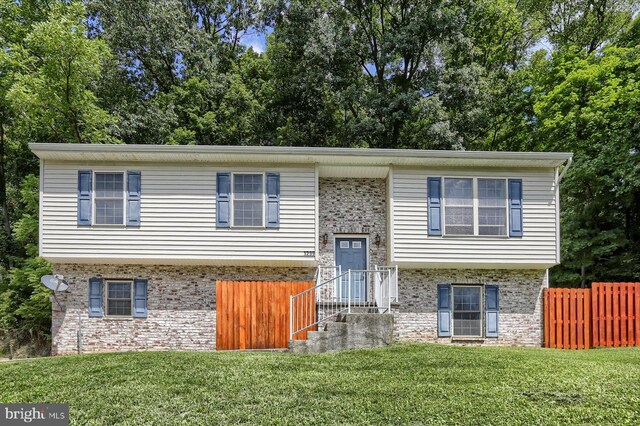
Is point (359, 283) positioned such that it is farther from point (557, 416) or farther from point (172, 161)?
point (557, 416)

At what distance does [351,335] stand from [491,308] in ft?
15.1

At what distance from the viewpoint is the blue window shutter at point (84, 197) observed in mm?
11086

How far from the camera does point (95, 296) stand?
1138cm

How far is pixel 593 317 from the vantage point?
1103cm

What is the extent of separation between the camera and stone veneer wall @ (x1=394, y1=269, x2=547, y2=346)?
1155cm

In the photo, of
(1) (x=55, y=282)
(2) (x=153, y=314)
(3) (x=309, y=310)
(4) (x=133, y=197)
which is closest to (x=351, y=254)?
(3) (x=309, y=310)

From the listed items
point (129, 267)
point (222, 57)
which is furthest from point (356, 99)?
point (129, 267)

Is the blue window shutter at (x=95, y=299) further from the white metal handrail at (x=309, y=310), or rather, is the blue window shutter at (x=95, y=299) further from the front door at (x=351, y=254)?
the front door at (x=351, y=254)

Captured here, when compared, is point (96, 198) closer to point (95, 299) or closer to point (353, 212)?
point (95, 299)

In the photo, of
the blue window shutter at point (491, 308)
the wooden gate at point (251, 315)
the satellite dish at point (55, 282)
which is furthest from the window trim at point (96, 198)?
the blue window shutter at point (491, 308)

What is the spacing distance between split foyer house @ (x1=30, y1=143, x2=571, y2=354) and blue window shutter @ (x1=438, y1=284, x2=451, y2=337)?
30 mm

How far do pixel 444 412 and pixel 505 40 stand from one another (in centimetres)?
2305

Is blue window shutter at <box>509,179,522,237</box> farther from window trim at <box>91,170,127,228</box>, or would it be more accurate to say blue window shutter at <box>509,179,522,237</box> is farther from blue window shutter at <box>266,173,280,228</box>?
window trim at <box>91,170,127,228</box>

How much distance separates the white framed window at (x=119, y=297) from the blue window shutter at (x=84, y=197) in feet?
5.84
